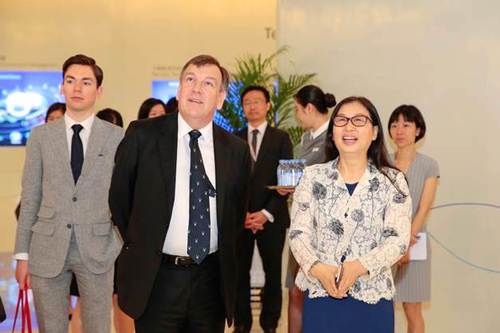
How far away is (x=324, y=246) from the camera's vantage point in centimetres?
324

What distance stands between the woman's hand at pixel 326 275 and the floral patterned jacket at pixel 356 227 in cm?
4

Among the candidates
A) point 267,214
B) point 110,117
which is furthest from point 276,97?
point 110,117

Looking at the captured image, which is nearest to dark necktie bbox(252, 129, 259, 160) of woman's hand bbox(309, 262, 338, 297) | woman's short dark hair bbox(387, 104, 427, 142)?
woman's short dark hair bbox(387, 104, 427, 142)

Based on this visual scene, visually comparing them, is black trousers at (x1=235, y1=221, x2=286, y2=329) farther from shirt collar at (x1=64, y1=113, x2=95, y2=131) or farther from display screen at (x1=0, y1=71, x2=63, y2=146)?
display screen at (x1=0, y1=71, x2=63, y2=146)

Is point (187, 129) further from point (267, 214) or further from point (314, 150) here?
point (267, 214)

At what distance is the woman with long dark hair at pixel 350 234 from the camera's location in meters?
3.14

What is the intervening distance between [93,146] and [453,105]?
12.9 feet

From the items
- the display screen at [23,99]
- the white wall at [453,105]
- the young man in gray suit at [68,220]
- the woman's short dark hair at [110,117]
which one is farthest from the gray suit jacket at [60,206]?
the display screen at [23,99]

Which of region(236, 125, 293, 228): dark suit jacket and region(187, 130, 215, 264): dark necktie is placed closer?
region(187, 130, 215, 264): dark necktie

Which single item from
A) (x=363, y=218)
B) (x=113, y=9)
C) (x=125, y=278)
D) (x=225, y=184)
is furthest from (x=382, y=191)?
(x=113, y=9)

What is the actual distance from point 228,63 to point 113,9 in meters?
2.20

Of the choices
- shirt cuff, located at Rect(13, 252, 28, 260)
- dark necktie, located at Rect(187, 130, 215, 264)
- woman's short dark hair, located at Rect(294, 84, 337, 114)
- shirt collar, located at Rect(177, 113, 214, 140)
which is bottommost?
shirt cuff, located at Rect(13, 252, 28, 260)

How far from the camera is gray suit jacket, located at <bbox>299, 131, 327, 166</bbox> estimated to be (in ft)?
15.7

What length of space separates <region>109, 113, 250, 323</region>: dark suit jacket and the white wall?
3.46m
